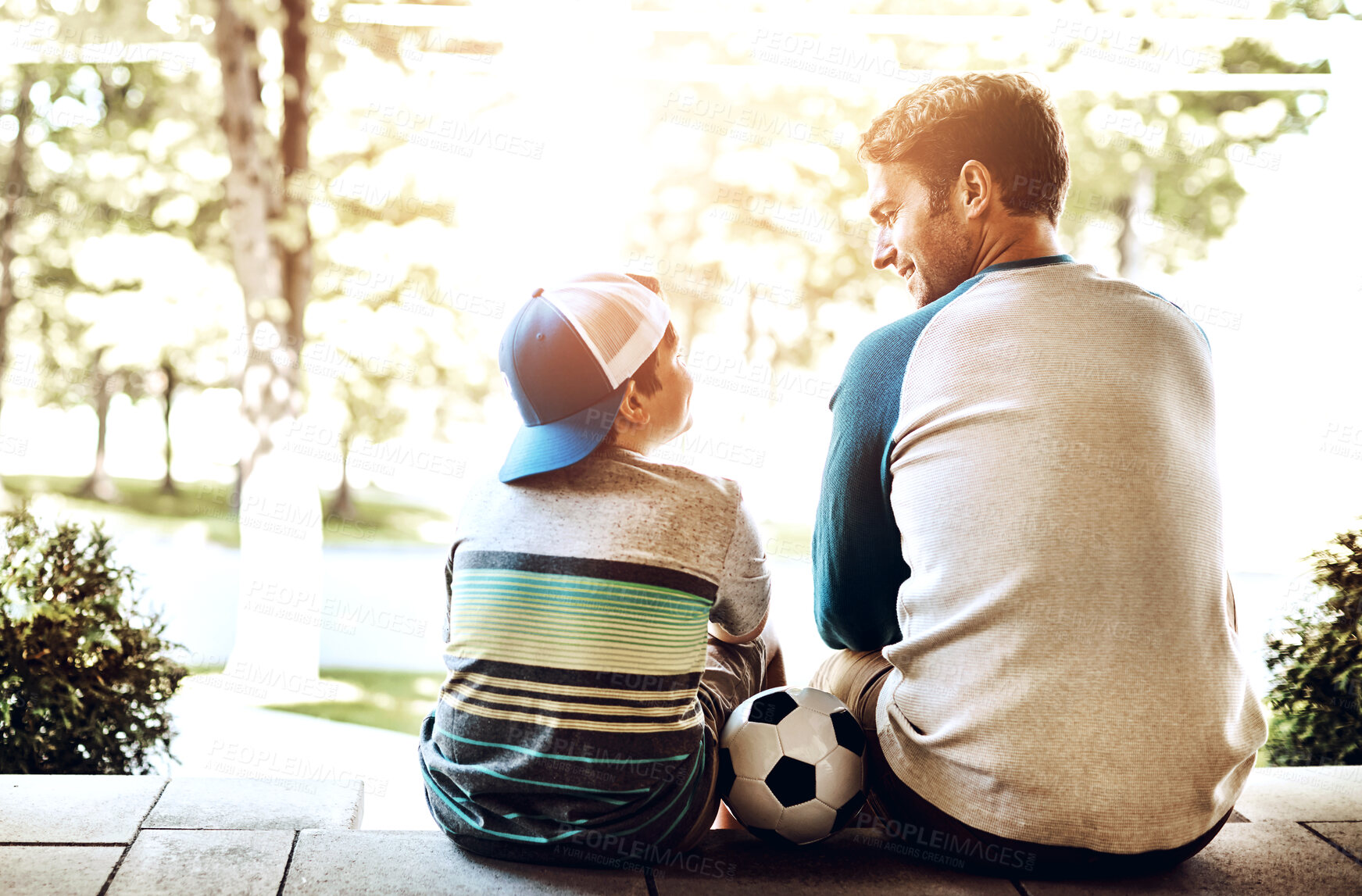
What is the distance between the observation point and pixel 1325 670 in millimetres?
2896

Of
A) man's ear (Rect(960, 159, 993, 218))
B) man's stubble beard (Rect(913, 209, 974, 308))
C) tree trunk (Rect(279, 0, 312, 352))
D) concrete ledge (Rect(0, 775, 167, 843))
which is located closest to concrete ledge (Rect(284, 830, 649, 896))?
concrete ledge (Rect(0, 775, 167, 843))

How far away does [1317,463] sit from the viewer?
4.39 metres

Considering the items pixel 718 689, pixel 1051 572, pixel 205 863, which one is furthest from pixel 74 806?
pixel 1051 572

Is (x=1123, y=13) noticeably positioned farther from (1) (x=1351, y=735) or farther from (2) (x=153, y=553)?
(2) (x=153, y=553)

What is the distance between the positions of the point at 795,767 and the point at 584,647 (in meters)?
0.52

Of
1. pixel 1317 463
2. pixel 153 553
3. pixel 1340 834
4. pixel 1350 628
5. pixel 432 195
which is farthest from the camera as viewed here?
pixel 153 553

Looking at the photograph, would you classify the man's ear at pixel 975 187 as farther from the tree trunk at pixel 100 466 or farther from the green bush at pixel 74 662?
the tree trunk at pixel 100 466

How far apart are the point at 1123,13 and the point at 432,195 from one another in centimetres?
499

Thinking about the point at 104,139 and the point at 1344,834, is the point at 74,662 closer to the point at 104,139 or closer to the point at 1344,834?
the point at 1344,834

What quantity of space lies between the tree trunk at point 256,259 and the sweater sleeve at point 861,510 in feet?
14.4

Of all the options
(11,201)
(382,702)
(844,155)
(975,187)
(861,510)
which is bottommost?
(382,702)

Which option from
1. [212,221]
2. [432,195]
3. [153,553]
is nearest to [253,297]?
[432,195]

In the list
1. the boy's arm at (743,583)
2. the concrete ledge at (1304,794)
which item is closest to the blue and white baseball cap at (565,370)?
the boy's arm at (743,583)

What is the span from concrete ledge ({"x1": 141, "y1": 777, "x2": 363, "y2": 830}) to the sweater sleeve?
119 centimetres
